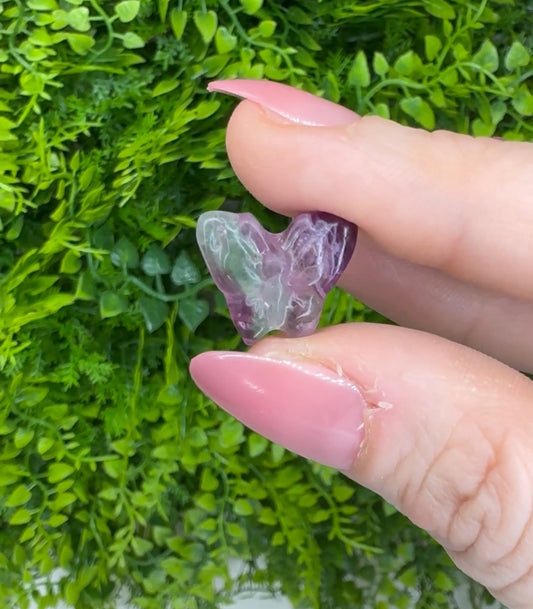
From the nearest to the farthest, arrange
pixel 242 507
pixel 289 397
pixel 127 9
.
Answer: pixel 289 397
pixel 127 9
pixel 242 507

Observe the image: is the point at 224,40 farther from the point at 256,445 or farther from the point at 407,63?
the point at 256,445

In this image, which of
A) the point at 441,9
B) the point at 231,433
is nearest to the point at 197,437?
the point at 231,433

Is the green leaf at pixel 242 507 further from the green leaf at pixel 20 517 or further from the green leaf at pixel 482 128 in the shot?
the green leaf at pixel 482 128

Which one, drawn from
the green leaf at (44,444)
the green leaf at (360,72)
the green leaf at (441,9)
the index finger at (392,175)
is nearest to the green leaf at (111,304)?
the green leaf at (44,444)

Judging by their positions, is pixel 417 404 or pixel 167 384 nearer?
pixel 417 404

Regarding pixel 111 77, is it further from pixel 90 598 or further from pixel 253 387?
pixel 90 598

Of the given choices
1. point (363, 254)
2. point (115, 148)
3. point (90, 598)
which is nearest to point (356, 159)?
point (363, 254)

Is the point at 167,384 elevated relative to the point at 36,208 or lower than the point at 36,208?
lower
